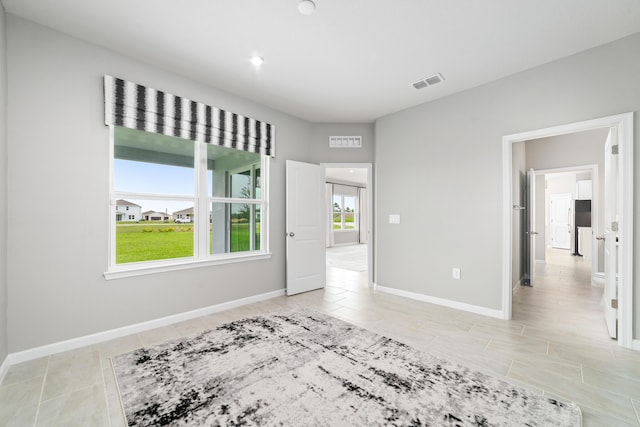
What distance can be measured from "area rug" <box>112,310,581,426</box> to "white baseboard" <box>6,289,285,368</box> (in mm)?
462

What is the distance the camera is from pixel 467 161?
11.4 ft

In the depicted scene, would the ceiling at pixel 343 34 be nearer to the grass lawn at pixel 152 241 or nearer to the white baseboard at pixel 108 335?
the grass lawn at pixel 152 241

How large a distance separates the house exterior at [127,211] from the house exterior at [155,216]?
48mm

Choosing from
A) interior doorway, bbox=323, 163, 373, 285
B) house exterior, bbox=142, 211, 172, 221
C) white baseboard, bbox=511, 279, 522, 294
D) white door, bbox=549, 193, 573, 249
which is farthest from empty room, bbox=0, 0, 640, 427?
white door, bbox=549, 193, 573, 249

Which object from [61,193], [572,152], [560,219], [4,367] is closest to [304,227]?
[61,193]

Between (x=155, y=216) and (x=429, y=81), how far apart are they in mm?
3485

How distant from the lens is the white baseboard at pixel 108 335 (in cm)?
222

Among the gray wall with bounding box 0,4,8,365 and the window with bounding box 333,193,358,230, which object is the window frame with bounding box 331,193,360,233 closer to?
the window with bounding box 333,193,358,230

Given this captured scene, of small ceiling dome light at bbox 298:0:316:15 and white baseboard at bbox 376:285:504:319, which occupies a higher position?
small ceiling dome light at bbox 298:0:316:15

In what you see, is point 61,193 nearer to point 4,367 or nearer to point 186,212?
point 186,212

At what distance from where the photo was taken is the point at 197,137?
3.18 meters

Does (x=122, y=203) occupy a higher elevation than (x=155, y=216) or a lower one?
higher

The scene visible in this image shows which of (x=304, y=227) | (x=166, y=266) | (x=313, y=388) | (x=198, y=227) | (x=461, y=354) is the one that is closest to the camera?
(x=313, y=388)

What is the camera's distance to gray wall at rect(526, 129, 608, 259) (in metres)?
4.64
